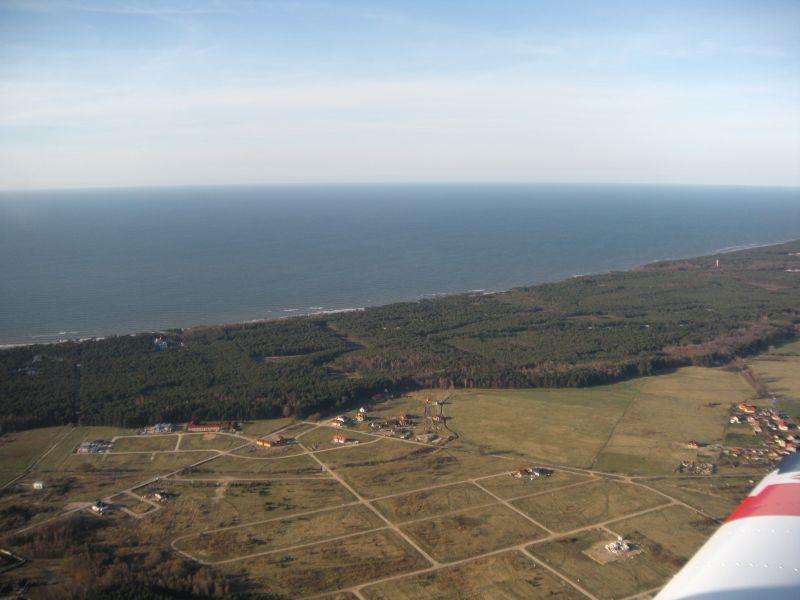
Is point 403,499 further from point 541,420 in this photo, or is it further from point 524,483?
point 541,420

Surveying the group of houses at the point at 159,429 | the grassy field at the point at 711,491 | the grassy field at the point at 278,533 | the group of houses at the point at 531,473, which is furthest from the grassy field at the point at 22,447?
the grassy field at the point at 711,491

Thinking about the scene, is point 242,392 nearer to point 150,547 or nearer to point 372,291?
point 150,547

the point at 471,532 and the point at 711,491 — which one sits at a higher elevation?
the point at 711,491

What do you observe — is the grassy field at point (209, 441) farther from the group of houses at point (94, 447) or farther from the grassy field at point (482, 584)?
the grassy field at point (482, 584)

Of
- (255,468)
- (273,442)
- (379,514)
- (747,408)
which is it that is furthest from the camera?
(747,408)

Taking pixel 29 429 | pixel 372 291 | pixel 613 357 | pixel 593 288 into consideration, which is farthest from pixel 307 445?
pixel 593 288

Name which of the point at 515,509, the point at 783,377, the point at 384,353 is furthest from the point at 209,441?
the point at 783,377
